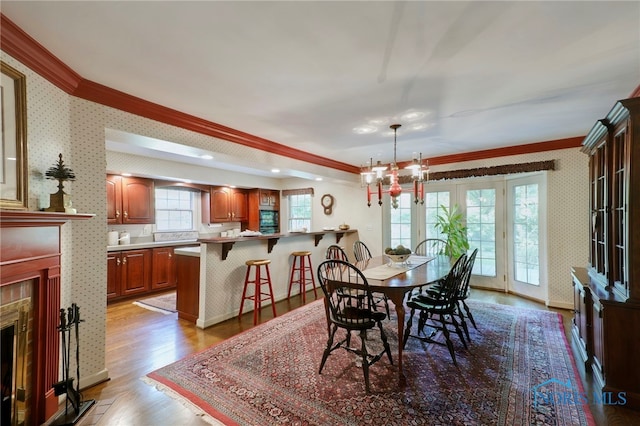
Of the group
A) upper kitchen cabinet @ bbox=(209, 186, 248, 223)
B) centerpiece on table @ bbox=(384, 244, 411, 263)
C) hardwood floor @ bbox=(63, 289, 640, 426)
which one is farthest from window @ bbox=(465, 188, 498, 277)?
upper kitchen cabinet @ bbox=(209, 186, 248, 223)

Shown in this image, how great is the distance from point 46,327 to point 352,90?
2.79 m

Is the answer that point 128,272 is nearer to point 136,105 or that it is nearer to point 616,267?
point 136,105

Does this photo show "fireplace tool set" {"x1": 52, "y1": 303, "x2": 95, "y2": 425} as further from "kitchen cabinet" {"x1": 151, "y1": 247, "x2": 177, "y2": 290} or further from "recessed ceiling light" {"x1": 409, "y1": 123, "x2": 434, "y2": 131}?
"recessed ceiling light" {"x1": 409, "y1": 123, "x2": 434, "y2": 131}

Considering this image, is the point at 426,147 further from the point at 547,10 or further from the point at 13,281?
the point at 13,281

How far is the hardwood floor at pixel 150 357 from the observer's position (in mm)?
1963

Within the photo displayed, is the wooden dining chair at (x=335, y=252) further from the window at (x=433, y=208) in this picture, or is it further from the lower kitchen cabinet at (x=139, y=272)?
the lower kitchen cabinet at (x=139, y=272)

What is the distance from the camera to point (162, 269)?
5.30m

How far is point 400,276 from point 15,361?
2.83 meters

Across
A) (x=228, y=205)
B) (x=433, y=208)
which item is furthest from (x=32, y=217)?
(x=433, y=208)

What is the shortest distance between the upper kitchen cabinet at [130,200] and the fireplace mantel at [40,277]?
3.33 meters

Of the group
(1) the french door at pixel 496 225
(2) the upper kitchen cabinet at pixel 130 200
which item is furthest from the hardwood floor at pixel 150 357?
(2) the upper kitchen cabinet at pixel 130 200

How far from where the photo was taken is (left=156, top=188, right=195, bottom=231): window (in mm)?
5848

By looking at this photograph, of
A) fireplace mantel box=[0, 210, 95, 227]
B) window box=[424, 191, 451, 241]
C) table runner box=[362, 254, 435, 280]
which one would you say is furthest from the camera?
window box=[424, 191, 451, 241]

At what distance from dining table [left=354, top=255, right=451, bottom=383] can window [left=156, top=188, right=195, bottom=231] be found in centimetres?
437
